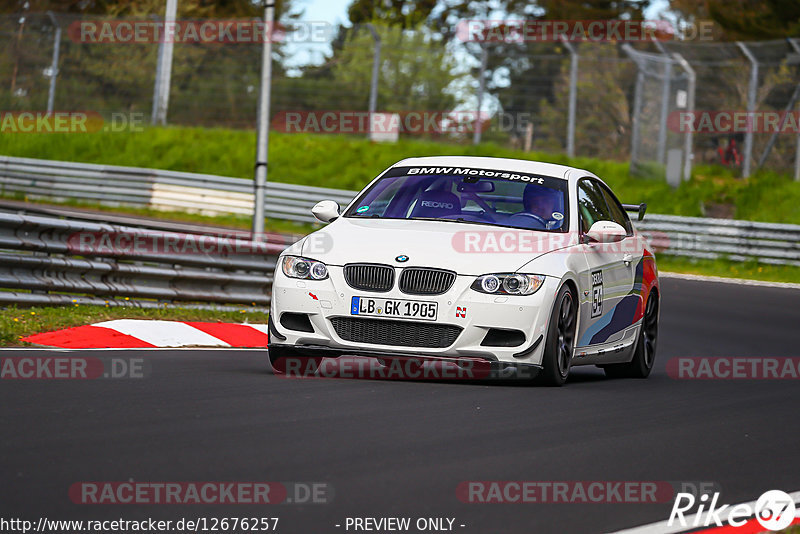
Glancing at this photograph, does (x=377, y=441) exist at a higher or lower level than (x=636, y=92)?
lower

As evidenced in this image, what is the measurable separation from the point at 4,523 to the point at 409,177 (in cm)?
602

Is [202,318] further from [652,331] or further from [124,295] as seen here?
[652,331]

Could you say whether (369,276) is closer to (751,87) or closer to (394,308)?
(394,308)

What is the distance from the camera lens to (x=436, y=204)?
977cm

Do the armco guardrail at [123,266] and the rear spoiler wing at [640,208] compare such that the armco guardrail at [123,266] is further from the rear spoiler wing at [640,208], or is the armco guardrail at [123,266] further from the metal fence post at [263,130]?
the rear spoiler wing at [640,208]

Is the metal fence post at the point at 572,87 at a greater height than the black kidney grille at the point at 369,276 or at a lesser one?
greater

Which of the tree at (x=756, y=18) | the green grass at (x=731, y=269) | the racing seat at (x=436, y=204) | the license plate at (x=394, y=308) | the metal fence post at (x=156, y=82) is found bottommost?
the green grass at (x=731, y=269)

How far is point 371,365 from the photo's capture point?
10.5 m

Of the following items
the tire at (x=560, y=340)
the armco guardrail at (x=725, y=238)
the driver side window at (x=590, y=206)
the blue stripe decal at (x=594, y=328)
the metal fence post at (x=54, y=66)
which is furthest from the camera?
the metal fence post at (x=54, y=66)

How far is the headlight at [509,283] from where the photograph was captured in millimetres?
8531

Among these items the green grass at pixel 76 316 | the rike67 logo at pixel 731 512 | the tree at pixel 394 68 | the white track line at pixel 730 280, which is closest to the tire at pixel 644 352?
the green grass at pixel 76 316

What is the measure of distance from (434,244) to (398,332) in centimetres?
62

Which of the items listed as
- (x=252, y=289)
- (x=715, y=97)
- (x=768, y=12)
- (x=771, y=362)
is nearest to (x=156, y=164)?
(x=715, y=97)

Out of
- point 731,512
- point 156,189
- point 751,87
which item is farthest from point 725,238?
point 731,512
